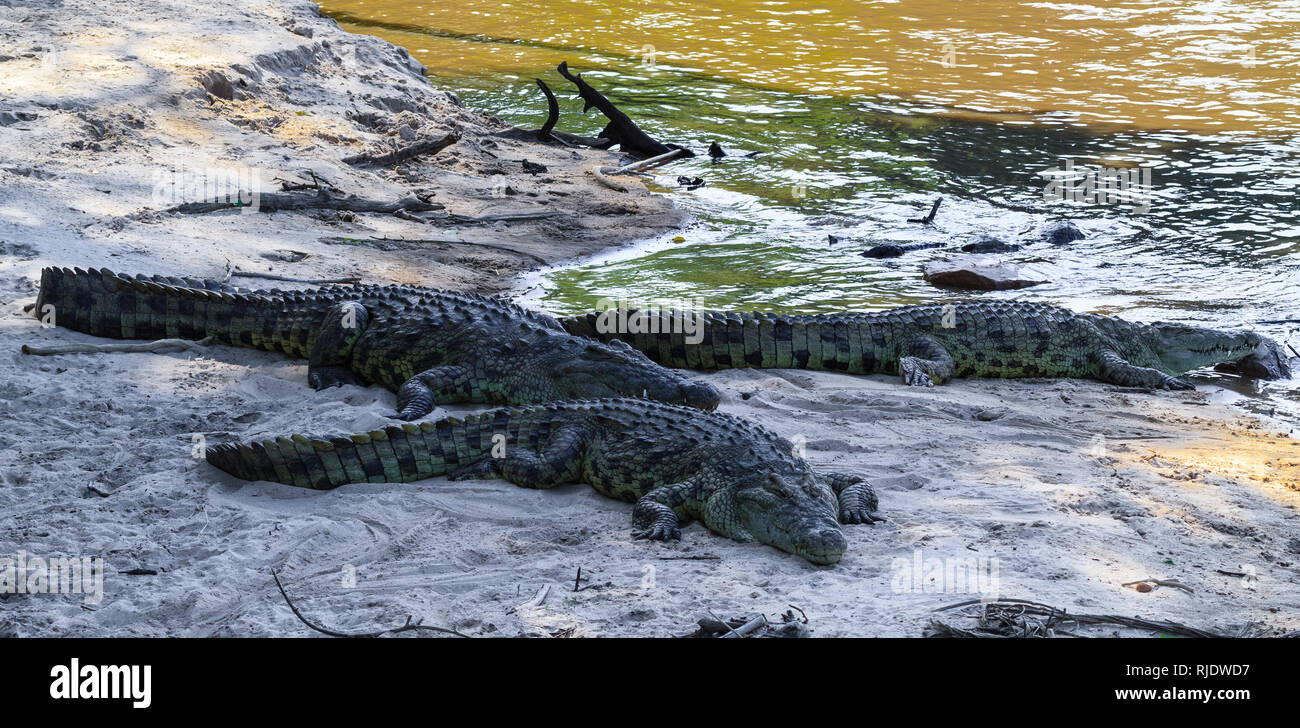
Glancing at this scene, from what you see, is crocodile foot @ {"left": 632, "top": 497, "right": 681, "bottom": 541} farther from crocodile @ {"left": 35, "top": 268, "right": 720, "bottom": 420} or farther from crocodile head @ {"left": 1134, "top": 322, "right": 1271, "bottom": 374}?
crocodile head @ {"left": 1134, "top": 322, "right": 1271, "bottom": 374}

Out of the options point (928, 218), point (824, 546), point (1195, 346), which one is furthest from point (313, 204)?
point (1195, 346)

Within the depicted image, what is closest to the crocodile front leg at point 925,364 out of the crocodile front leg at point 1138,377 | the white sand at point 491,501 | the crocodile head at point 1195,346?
the white sand at point 491,501

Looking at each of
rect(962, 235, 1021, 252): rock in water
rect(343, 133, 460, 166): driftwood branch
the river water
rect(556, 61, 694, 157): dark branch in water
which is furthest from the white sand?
rect(556, 61, 694, 157): dark branch in water

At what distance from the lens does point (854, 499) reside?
4973mm

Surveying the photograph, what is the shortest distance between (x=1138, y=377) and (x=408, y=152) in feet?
24.7

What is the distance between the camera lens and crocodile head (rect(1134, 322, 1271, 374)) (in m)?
8.09

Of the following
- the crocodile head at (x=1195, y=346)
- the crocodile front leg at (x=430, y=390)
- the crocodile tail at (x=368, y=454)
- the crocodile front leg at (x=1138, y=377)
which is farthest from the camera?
the crocodile head at (x=1195, y=346)

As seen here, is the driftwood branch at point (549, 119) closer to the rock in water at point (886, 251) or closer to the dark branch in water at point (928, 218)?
the dark branch in water at point (928, 218)

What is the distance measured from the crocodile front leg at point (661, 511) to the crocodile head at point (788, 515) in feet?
0.49

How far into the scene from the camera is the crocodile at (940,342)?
24.7ft

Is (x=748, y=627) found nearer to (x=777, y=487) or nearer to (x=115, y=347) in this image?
(x=777, y=487)

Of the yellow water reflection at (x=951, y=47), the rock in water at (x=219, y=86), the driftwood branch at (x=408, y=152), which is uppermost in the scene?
the yellow water reflection at (x=951, y=47)
